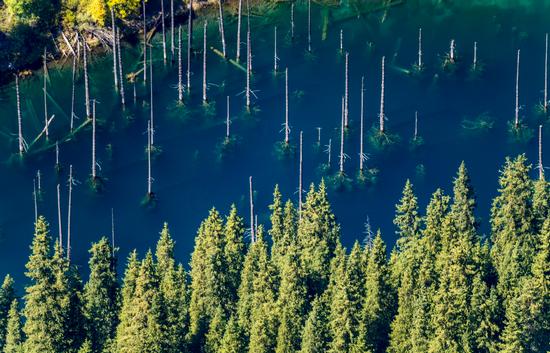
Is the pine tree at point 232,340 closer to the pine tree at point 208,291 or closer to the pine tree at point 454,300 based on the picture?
the pine tree at point 208,291

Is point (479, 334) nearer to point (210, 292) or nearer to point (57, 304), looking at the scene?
point (210, 292)

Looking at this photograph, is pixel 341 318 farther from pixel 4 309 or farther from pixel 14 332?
pixel 4 309

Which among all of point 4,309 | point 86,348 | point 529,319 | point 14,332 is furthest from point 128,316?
point 529,319

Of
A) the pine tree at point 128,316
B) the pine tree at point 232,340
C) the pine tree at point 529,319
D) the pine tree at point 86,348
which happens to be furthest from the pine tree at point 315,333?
the pine tree at point 86,348

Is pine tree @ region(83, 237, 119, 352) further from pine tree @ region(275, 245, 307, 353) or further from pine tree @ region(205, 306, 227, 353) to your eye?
pine tree @ region(275, 245, 307, 353)

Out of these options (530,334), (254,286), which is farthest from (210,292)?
(530,334)
